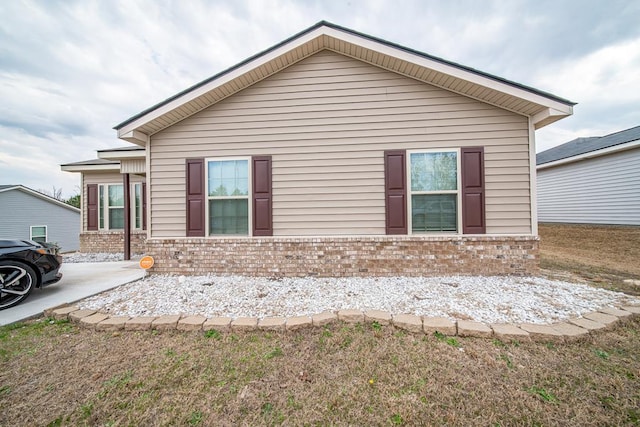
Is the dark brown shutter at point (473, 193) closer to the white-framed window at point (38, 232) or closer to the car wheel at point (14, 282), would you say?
the car wheel at point (14, 282)

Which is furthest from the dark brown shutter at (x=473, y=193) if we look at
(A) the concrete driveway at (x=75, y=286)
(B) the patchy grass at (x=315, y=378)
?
(A) the concrete driveway at (x=75, y=286)

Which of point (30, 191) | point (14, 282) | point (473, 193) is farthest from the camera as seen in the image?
point (30, 191)

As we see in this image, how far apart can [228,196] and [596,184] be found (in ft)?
48.3

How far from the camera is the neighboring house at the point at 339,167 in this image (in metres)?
4.55

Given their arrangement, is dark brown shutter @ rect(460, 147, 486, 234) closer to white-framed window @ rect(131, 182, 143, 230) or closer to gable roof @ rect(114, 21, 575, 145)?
gable roof @ rect(114, 21, 575, 145)

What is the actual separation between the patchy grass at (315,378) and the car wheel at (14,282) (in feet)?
3.52

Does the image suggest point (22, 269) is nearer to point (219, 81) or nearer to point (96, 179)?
point (219, 81)

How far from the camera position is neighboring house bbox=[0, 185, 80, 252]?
561 inches

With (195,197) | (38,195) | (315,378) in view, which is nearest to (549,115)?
(315,378)

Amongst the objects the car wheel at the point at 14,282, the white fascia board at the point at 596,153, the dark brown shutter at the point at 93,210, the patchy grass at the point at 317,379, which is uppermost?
the white fascia board at the point at 596,153

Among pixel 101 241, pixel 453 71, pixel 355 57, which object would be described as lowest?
pixel 101 241

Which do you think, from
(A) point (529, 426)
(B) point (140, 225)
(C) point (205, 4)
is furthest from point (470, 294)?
(C) point (205, 4)

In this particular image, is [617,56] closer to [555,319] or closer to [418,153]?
[418,153]

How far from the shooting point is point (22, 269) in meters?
3.62
